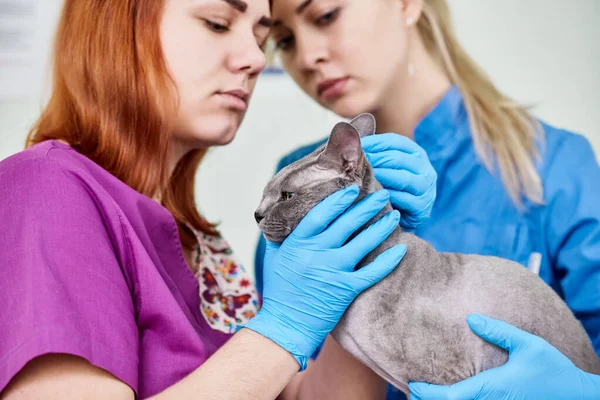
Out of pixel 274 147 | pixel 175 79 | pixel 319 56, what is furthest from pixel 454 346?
pixel 274 147

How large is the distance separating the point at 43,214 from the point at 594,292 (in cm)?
126

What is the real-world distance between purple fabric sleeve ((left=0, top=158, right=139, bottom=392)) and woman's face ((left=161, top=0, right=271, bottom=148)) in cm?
38

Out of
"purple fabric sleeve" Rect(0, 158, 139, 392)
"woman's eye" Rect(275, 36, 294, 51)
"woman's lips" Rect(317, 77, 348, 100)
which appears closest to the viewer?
"purple fabric sleeve" Rect(0, 158, 139, 392)

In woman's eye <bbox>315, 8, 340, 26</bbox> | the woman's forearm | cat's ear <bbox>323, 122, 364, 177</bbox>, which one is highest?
woman's eye <bbox>315, 8, 340, 26</bbox>

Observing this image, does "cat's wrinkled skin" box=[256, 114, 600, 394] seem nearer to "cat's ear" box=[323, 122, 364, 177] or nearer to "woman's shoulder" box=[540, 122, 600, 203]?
→ "cat's ear" box=[323, 122, 364, 177]

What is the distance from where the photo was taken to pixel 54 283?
2.53ft

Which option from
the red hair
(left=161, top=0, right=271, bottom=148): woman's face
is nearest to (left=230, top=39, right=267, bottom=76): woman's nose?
(left=161, top=0, right=271, bottom=148): woman's face

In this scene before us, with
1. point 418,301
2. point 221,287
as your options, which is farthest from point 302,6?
point 418,301

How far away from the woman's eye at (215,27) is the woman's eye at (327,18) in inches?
13.8

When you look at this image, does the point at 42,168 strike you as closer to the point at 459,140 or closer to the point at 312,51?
the point at 312,51

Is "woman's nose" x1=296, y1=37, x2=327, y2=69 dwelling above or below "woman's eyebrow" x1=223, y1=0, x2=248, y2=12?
below

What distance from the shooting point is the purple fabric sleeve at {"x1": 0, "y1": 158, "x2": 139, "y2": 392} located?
2.45 feet

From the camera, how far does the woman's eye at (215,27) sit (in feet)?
3.96

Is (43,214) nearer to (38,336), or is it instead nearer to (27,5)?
(38,336)
